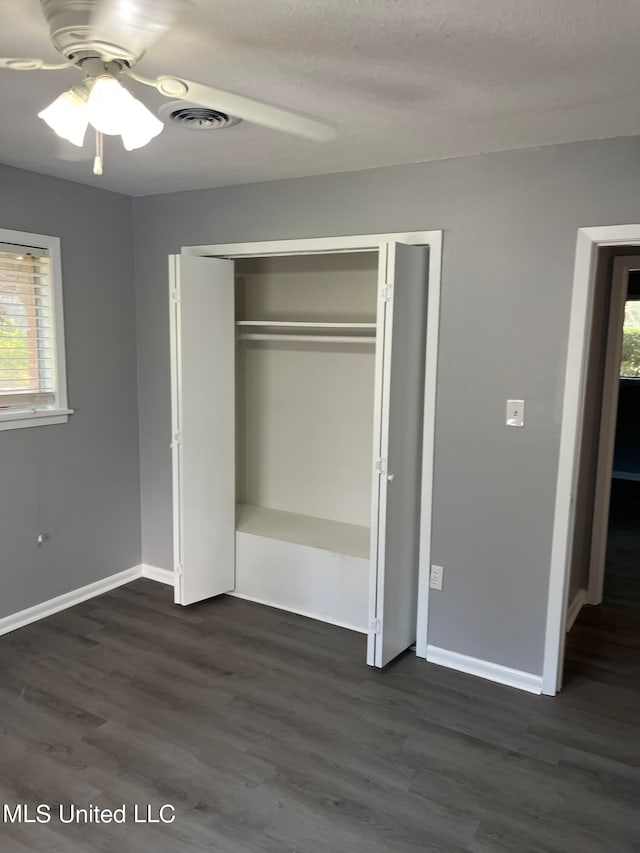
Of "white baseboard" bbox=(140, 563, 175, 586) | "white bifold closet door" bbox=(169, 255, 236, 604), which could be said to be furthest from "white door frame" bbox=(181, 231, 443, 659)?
"white baseboard" bbox=(140, 563, 175, 586)

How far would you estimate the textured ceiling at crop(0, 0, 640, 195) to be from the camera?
60.2 inches

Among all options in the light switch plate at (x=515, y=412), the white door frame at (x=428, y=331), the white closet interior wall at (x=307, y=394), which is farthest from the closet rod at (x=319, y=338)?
the light switch plate at (x=515, y=412)

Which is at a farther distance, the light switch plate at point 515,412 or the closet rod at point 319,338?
the closet rod at point 319,338

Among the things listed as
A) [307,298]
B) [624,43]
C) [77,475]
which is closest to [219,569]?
[77,475]

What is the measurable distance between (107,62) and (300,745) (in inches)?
95.1

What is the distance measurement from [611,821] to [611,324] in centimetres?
256

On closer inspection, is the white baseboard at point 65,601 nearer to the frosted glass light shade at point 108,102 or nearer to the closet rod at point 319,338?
the closet rod at point 319,338

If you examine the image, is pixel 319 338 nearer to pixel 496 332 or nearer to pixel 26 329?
pixel 496 332

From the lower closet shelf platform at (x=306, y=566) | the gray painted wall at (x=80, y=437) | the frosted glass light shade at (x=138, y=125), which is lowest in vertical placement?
the lower closet shelf platform at (x=306, y=566)

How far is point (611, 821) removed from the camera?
2113 millimetres

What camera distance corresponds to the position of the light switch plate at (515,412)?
2.74 m

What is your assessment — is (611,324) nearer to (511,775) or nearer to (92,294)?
(511,775)

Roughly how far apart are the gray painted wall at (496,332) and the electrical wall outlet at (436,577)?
0.04 m

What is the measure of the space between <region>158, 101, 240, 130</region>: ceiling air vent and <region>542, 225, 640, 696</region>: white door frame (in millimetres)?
1484
